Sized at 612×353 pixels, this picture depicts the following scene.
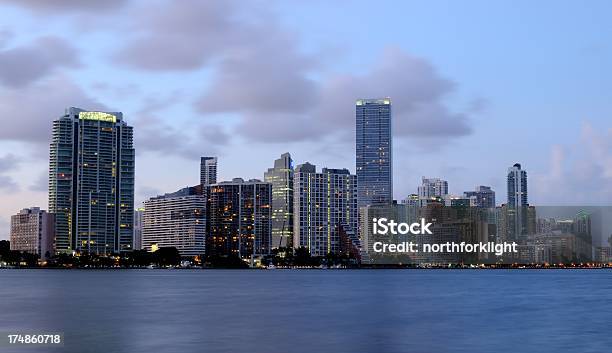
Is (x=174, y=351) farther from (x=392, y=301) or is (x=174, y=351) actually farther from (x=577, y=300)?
(x=577, y=300)

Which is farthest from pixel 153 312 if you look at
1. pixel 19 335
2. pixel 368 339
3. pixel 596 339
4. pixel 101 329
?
pixel 596 339

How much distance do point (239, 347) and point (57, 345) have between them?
34.1 ft

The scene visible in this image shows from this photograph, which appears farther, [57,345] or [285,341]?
[285,341]

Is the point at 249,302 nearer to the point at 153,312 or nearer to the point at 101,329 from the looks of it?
the point at 153,312

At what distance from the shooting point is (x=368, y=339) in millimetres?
55406

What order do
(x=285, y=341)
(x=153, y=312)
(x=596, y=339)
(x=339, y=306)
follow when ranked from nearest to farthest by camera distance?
(x=285, y=341), (x=596, y=339), (x=153, y=312), (x=339, y=306)

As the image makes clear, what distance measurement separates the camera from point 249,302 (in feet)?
313

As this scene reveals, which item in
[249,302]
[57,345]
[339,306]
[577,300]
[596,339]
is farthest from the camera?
[577,300]

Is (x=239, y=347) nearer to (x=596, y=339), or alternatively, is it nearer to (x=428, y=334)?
(x=428, y=334)

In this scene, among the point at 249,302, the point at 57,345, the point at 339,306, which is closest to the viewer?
the point at 57,345

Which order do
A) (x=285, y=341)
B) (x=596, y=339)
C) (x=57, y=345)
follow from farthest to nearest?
(x=596, y=339), (x=285, y=341), (x=57, y=345)

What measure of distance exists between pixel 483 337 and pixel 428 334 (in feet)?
12.3

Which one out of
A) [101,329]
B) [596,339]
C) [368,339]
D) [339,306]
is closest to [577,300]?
[339,306]

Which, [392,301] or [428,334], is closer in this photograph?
[428,334]
